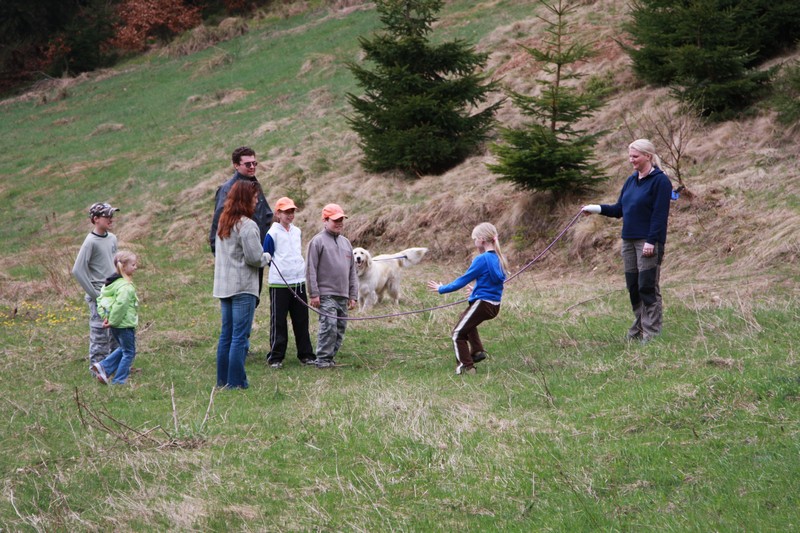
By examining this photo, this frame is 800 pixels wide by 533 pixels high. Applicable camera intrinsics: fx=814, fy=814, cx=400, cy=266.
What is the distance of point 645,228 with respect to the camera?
786 centimetres

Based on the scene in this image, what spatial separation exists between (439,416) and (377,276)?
18.9 ft

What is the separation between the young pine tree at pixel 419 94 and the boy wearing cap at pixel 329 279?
866cm

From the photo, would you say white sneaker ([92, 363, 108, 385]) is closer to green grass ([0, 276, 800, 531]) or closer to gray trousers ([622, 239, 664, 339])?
green grass ([0, 276, 800, 531])

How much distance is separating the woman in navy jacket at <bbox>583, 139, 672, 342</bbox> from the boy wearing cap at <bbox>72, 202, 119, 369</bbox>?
512 centimetres

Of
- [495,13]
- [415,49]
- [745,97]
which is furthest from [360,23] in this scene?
[745,97]

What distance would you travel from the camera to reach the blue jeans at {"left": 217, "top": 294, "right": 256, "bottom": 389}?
756cm

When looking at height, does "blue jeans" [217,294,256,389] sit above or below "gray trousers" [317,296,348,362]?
above

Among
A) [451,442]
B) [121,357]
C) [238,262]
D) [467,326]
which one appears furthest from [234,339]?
[451,442]

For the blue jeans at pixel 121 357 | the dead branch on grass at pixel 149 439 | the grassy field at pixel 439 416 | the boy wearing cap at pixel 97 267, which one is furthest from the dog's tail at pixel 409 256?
the dead branch on grass at pixel 149 439

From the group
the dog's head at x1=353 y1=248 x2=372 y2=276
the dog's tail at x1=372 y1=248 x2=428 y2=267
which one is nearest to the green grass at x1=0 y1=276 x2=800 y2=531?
the dog's head at x1=353 y1=248 x2=372 y2=276

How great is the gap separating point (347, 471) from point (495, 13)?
27.4 m

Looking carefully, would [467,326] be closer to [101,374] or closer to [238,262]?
[238,262]

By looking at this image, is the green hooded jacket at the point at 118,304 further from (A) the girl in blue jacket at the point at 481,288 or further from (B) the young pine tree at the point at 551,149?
(B) the young pine tree at the point at 551,149

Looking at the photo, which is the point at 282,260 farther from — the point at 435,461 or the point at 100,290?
the point at 435,461
